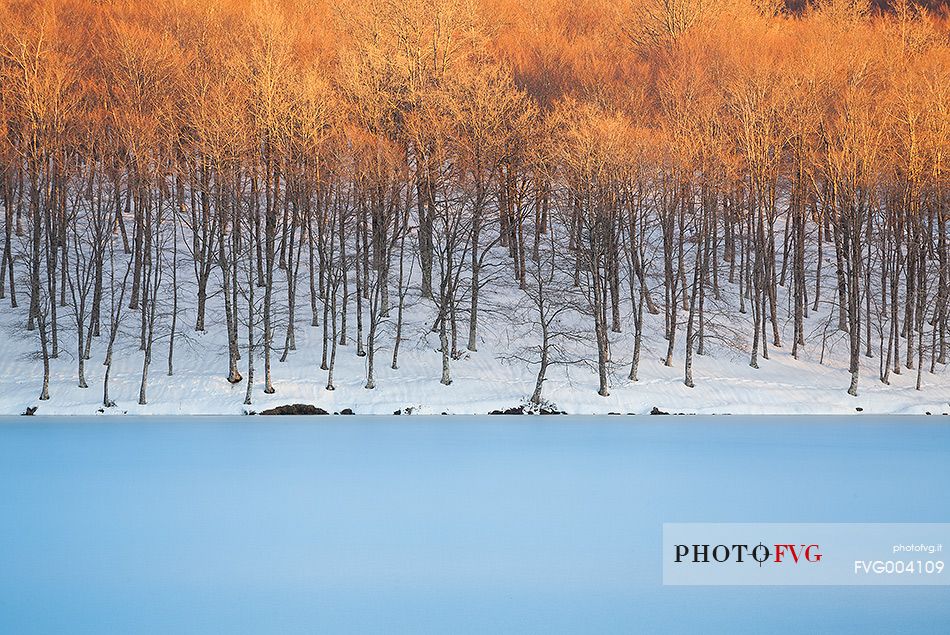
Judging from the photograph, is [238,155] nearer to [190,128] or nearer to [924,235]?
[190,128]

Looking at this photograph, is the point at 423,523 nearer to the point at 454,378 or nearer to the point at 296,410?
the point at 296,410

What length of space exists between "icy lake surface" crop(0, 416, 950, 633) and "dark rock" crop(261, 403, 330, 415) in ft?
23.7

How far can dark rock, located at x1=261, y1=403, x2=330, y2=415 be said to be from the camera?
118 ft

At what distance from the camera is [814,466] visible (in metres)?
21.2

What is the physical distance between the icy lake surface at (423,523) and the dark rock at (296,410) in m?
7.24

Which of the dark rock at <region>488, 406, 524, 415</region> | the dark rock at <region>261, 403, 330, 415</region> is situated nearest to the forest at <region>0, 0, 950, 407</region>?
the dark rock at <region>488, 406, 524, 415</region>

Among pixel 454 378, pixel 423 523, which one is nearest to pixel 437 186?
pixel 454 378

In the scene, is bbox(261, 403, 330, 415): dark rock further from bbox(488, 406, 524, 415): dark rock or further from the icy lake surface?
the icy lake surface

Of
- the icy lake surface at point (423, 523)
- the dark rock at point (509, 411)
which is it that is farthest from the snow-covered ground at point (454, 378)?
the icy lake surface at point (423, 523)

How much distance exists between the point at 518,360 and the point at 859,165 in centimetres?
1651

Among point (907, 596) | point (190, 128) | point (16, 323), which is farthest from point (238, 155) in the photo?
point (907, 596)

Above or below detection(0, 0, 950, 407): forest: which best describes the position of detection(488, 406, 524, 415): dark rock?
below

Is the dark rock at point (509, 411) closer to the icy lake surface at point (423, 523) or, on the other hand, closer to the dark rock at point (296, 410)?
the dark rock at point (296, 410)

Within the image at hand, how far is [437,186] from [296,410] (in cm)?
1250
